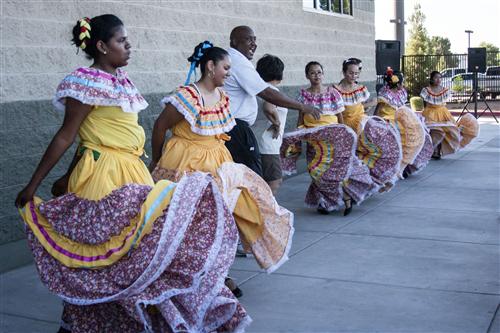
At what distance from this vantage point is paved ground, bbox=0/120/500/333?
16.7 ft

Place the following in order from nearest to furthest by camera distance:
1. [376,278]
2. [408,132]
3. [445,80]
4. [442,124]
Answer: [376,278] < [408,132] < [442,124] < [445,80]

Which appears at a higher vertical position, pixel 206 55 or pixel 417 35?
pixel 206 55

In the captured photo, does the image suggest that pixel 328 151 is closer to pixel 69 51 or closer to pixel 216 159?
pixel 69 51

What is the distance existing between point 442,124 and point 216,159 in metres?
8.50

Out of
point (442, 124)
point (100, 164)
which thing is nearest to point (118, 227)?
point (100, 164)

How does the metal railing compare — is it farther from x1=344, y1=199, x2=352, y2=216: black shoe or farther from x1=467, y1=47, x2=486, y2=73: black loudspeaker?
x1=344, y1=199, x2=352, y2=216: black shoe

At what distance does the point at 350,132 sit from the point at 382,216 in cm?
102

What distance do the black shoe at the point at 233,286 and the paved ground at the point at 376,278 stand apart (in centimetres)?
7

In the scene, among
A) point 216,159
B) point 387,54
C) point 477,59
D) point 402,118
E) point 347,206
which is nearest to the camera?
point 216,159

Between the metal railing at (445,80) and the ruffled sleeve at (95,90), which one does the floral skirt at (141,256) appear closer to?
the ruffled sleeve at (95,90)

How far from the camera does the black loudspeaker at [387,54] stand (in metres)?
17.9

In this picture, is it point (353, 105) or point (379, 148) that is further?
point (353, 105)

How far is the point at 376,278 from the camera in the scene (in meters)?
6.03

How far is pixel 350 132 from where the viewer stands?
27.0 ft
